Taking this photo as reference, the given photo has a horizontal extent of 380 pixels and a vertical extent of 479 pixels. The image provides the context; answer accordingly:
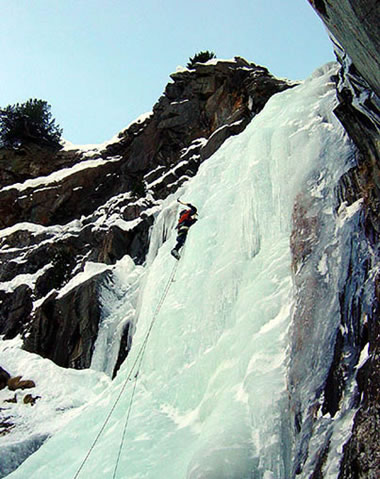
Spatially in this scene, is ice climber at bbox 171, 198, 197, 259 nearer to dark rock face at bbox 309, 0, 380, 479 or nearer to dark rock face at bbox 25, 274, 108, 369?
dark rock face at bbox 25, 274, 108, 369

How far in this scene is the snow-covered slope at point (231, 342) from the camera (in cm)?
480

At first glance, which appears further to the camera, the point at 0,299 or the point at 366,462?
the point at 0,299

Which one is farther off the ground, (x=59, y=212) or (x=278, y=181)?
(x=59, y=212)

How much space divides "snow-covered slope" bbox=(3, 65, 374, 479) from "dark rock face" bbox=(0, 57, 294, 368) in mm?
2607

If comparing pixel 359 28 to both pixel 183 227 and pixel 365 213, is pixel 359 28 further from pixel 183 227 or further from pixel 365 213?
pixel 183 227

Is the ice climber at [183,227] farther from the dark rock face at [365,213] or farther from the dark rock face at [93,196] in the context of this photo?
the dark rock face at [365,213]

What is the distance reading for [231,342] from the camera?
258 inches

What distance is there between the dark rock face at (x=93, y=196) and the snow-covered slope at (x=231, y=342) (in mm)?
2607

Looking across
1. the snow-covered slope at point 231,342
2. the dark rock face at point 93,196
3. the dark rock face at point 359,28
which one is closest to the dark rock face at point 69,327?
the dark rock face at point 93,196

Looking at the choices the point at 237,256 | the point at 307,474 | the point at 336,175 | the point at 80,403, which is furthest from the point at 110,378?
the point at 307,474

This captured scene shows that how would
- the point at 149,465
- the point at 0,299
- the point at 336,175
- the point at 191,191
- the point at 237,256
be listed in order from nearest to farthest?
1. the point at 149,465
2. the point at 336,175
3. the point at 237,256
4. the point at 191,191
5. the point at 0,299

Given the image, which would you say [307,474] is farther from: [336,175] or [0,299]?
[0,299]

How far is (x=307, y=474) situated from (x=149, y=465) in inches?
92.4

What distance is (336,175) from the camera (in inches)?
257
